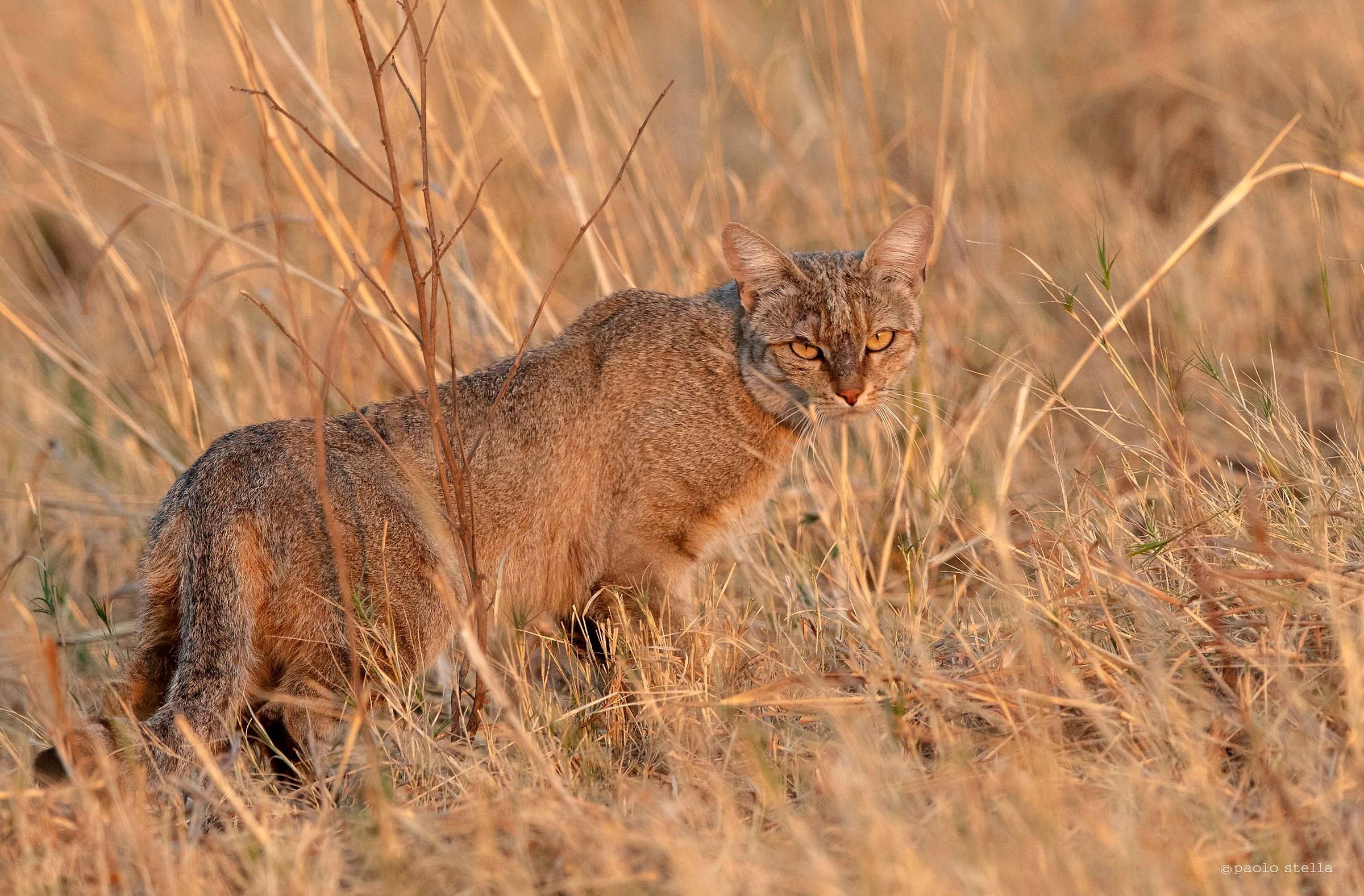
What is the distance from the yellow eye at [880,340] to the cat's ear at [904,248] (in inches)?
8.5

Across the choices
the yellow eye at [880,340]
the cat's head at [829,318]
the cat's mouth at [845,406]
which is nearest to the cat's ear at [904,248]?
the cat's head at [829,318]

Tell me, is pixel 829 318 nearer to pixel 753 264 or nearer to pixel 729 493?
pixel 753 264

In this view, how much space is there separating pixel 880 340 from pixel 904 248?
0.34m

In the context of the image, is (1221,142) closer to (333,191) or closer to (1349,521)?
(1349,521)

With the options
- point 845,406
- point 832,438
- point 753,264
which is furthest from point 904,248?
point 832,438

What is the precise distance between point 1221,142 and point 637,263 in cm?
402

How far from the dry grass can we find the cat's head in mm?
442

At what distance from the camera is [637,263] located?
21.0 feet

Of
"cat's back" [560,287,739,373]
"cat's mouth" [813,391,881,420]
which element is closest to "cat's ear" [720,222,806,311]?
"cat's back" [560,287,739,373]

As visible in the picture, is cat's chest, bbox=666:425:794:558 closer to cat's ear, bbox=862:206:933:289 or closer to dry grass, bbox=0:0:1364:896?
dry grass, bbox=0:0:1364:896

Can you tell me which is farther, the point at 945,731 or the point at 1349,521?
the point at 1349,521

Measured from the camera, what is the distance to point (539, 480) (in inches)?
161

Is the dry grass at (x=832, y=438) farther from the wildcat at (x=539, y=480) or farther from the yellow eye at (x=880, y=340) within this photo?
the yellow eye at (x=880, y=340)

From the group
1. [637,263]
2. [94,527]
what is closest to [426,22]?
[637,263]
